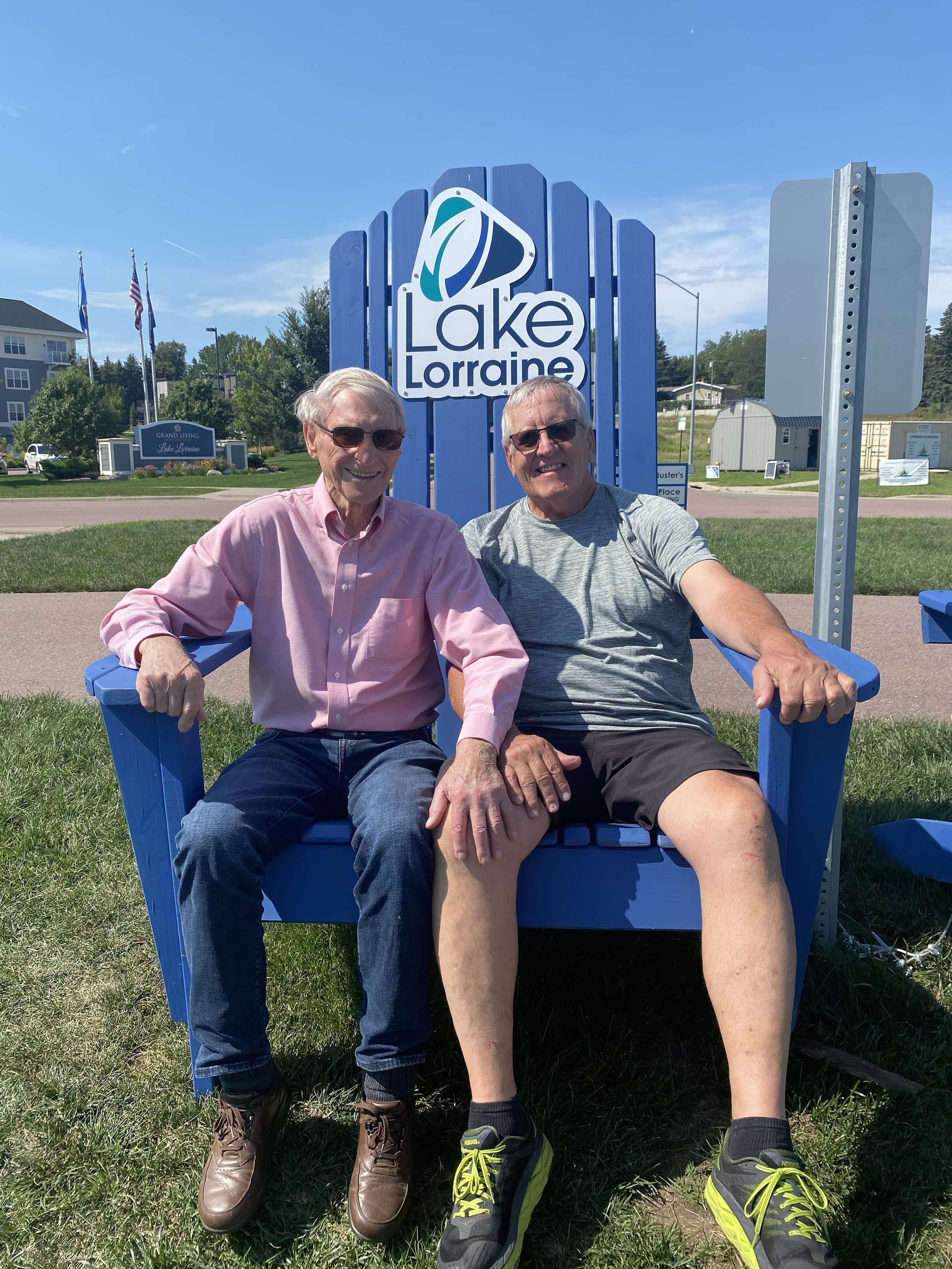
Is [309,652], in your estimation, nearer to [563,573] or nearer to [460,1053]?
[563,573]

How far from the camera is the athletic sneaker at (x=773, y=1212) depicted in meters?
1.47

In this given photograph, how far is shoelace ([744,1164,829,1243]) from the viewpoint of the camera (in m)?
1.49

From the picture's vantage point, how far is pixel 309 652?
219 centimetres

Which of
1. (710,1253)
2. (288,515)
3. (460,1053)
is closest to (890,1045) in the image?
(710,1253)

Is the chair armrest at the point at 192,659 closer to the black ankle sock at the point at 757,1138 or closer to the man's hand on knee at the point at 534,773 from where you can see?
the man's hand on knee at the point at 534,773

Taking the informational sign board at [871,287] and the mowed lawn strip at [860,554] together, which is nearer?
the informational sign board at [871,287]

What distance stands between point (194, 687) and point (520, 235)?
1.98 meters

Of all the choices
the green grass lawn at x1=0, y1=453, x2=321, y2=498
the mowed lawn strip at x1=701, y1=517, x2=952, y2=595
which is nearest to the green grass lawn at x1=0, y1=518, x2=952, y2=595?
the mowed lawn strip at x1=701, y1=517, x2=952, y2=595

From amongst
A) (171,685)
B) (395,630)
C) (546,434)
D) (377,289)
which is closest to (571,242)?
(377,289)

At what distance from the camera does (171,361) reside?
10569 centimetres

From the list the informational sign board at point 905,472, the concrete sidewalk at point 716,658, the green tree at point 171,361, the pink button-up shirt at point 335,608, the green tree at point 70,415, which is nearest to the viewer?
the pink button-up shirt at point 335,608

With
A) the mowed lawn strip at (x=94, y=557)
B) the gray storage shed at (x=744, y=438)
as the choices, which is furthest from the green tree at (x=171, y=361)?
the mowed lawn strip at (x=94, y=557)

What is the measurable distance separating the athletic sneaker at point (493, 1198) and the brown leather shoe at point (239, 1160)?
0.36m

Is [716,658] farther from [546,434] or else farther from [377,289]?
[546,434]
